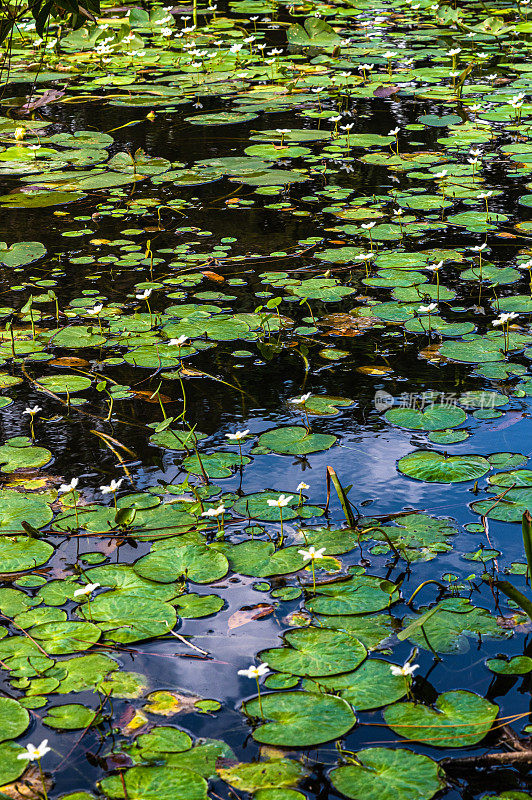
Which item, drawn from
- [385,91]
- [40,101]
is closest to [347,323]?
[385,91]

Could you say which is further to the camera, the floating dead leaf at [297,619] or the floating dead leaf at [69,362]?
the floating dead leaf at [69,362]

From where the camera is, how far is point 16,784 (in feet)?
4.63

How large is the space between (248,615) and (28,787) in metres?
0.53

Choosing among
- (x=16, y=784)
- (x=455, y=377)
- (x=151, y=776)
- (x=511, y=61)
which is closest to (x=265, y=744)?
(x=151, y=776)

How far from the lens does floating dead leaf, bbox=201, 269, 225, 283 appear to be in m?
3.35

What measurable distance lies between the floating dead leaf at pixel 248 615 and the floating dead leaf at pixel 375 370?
1077 mm

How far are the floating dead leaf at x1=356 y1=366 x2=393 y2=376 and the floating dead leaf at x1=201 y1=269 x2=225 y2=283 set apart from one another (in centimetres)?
88

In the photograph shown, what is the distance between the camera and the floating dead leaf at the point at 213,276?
3346mm

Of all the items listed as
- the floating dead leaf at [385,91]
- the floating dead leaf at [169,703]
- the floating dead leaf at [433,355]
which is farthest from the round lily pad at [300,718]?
the floating dead leaf at [385,91]

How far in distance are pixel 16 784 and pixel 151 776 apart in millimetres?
Answer: 228

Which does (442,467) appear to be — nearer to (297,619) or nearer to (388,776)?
(297,619)

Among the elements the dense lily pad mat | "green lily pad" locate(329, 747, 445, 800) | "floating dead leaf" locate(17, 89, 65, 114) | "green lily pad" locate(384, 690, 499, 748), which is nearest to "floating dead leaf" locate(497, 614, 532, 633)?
the dense lily pad mat

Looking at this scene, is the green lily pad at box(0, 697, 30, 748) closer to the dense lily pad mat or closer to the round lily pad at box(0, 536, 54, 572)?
the dense lily pad mat

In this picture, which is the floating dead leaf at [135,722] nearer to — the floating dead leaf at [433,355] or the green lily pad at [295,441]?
the green lily pad at [295,441]
